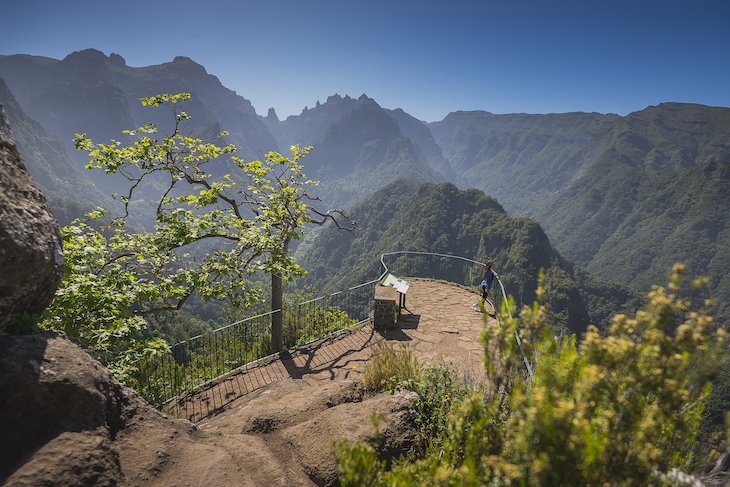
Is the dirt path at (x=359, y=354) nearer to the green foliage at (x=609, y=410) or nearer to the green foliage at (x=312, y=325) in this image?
the green foliage at (x=312, y=325)

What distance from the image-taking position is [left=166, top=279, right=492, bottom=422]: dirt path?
24.5 ft

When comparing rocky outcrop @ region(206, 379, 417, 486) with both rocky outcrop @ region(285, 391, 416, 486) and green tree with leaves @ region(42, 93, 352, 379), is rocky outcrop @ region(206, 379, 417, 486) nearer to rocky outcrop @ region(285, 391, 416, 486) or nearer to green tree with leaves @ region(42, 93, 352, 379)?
rocky outcrop @ region(285, 391, 416, 486)

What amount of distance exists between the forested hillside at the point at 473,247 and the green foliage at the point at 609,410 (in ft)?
250

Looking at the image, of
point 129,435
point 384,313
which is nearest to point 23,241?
point 129,435

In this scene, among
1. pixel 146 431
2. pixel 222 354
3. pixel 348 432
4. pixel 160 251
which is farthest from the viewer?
pixel 222 354

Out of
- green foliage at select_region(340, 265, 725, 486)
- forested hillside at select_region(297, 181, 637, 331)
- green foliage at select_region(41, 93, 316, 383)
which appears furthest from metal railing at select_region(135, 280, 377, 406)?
forested hillside at select_region(297, 181, 637, 331)

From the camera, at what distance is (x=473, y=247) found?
4815 inches

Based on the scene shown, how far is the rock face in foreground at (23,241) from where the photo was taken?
127 inches

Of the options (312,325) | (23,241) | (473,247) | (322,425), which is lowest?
(473,247)

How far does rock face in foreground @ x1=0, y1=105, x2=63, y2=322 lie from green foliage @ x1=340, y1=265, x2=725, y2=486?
10.9 ft

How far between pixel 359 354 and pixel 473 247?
4685 inches

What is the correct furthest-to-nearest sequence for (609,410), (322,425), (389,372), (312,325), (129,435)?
1. (312,325)
2. (389,372)
3. (322,425)
4. (129,435)
5. (609,410)

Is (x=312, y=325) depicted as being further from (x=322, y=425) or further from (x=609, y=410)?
(x=609, y=410)

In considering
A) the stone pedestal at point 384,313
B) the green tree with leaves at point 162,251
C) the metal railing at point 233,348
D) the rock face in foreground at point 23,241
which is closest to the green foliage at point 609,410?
Result: the metal railing at point 233,348
